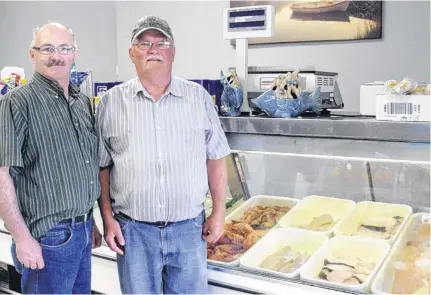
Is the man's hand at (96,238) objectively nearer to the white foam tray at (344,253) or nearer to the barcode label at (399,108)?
the white foam tray at (344,253)

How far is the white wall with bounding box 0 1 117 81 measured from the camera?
15.1 ft

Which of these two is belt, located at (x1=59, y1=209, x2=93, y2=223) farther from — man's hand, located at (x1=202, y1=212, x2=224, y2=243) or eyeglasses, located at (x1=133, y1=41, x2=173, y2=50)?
eyeglasses, located at (x1=133, y1=41, x2=173, y2=50)

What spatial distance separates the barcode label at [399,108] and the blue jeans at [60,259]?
3.99 ft

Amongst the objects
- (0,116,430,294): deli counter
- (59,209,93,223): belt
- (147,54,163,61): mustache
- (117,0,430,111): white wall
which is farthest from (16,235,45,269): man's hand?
(117,0,430,111): white wall

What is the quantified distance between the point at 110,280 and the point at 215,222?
658mm

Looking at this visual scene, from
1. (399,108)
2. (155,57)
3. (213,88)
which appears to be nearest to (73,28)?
(213,88)

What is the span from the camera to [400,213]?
7.17ft

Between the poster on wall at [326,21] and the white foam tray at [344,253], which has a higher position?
the poster on wall at [326,21]

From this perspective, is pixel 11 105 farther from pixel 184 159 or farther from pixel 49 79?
pixel 184 159

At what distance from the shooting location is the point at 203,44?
5.33 m

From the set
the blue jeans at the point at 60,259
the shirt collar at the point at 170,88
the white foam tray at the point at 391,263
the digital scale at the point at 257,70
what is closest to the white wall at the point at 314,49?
the digital scale at the point at 257,70

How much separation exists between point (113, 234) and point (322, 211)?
104 centimetres

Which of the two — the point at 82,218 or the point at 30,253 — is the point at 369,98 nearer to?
the point at 82,218

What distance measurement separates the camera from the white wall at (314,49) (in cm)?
420
